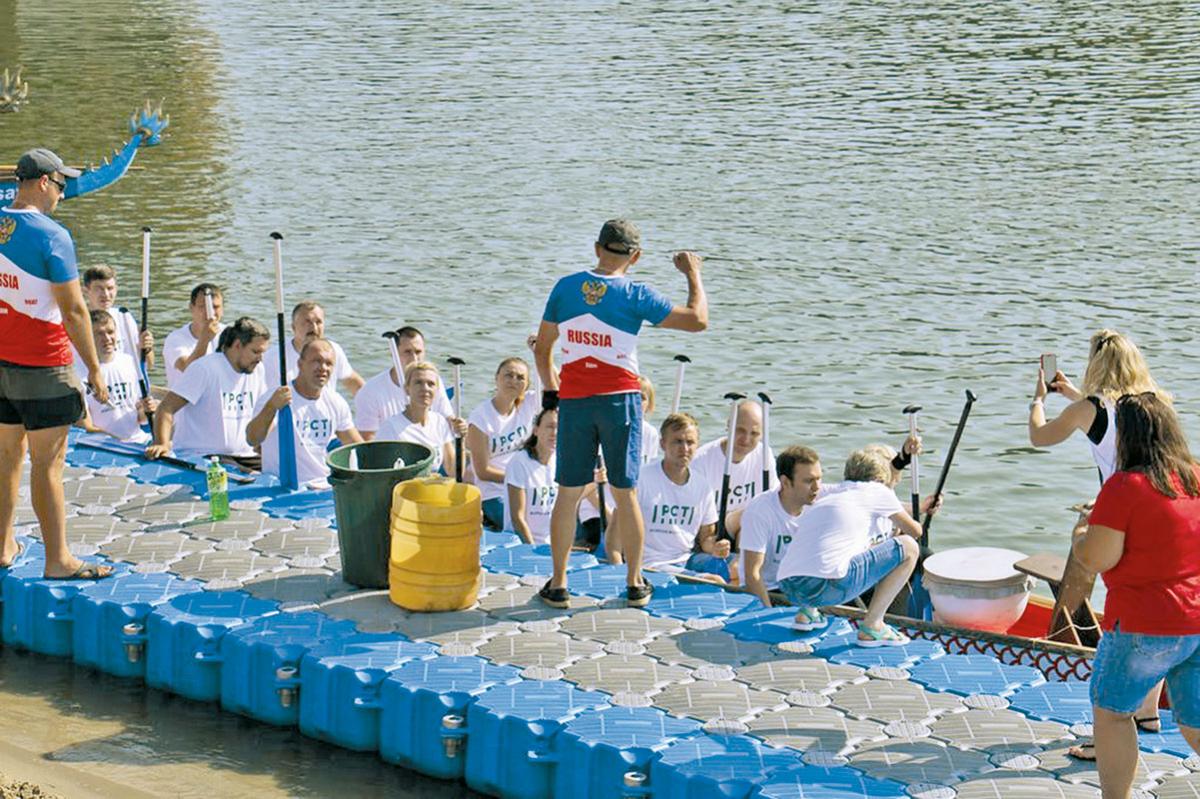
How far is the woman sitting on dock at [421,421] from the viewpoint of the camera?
11648mm

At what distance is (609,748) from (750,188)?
20.8 m

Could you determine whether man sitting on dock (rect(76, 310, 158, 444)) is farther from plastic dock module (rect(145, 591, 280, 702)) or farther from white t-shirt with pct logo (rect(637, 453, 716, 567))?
white t-shirt with pct logo (rect(637, 453, 716, 567))

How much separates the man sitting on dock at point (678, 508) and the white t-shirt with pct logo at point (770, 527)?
62cm

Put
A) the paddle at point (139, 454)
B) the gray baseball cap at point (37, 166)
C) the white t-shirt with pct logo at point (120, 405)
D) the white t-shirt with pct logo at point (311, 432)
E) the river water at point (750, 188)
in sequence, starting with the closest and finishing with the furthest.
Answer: the gray baseball cap at point (37, 166), the paddle at point (139, 454), the white t-shirt with pct logo at point (311, 432), the white t-shirt with pct logo at point (120, 405), the river water at point (750, 188)

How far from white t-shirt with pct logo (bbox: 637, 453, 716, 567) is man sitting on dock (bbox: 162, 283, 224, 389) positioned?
373cm

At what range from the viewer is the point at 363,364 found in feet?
66.7

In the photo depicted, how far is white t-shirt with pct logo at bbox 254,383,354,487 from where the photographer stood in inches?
462

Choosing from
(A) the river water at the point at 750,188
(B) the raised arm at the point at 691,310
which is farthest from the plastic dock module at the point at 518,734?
(A) the river water at the point at 750,188

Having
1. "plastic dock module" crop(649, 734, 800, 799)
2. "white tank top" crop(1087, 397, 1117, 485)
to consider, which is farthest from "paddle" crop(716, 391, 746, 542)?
"plastic dock module" crop(649, 734, 800, 799)

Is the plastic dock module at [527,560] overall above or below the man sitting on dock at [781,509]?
below

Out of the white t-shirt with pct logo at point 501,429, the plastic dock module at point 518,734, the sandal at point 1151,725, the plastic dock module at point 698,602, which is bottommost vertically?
the plastic dock module at point 518,734

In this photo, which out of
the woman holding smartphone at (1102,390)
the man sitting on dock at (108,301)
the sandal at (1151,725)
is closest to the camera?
the sandal at (1151,725)

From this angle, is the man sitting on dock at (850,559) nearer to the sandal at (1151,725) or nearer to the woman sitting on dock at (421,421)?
the sandal at (1151,725)

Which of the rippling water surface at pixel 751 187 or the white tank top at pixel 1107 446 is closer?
the white tank top at pixel 1107 446
